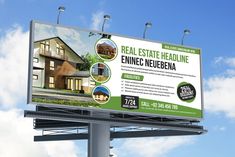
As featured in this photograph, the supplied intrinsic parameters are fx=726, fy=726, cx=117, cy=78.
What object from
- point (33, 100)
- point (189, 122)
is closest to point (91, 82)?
point (33, 100)

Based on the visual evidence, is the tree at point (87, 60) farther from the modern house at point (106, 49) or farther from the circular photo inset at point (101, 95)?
the circular photo inset at point (101, 95)

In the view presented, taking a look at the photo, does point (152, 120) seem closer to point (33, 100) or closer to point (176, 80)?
point (176, 80)

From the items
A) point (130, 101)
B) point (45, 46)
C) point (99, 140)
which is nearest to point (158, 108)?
point (130, 101)

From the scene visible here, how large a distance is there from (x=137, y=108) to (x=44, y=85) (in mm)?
4151

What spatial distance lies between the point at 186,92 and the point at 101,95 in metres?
4.37

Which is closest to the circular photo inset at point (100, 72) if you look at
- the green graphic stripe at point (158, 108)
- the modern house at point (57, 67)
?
the modern house at point (57, 67)

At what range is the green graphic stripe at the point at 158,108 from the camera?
2838cm

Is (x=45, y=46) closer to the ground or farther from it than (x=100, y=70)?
farther from it

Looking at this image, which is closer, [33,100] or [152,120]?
[33,100]

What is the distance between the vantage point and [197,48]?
1251 inches

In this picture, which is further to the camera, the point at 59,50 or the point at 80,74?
the point at 80,74

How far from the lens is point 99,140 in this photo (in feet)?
95.1

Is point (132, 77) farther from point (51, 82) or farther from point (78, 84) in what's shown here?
point (51, 82)

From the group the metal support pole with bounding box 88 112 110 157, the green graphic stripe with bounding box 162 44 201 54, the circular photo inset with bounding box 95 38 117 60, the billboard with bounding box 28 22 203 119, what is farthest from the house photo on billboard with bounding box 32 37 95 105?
the green graphic stripe with bounding box 162 44 201 54
